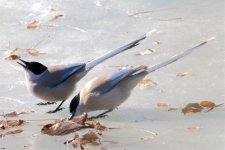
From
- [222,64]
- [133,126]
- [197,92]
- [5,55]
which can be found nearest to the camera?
[133,126]

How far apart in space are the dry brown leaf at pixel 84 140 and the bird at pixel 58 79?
58 cm

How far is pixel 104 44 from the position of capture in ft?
18.2

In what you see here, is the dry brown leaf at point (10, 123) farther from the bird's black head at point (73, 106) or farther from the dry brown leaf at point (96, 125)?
the dry brown leaf at point (96, 125)

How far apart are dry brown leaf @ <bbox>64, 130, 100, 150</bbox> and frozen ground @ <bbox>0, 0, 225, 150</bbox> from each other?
0.05m

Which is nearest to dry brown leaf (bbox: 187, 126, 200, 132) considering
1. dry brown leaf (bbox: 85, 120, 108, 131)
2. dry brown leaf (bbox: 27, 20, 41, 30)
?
dry brown leaf (bbox: 85, 120, 108, 131)

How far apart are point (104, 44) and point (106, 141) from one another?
1794 millimetres

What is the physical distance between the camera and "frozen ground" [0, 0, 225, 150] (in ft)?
12.9

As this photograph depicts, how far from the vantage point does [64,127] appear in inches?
158

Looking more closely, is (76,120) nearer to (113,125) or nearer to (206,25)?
(113,125)

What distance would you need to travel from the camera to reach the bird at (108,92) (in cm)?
425

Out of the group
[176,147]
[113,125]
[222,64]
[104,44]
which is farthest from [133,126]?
[104,44]

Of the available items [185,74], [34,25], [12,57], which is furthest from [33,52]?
[185,74]

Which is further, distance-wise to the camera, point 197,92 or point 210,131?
point 197,92

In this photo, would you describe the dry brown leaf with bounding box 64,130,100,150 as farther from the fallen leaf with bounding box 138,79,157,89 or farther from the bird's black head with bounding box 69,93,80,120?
the fallen leaf with bounding box 138,79,157,89
